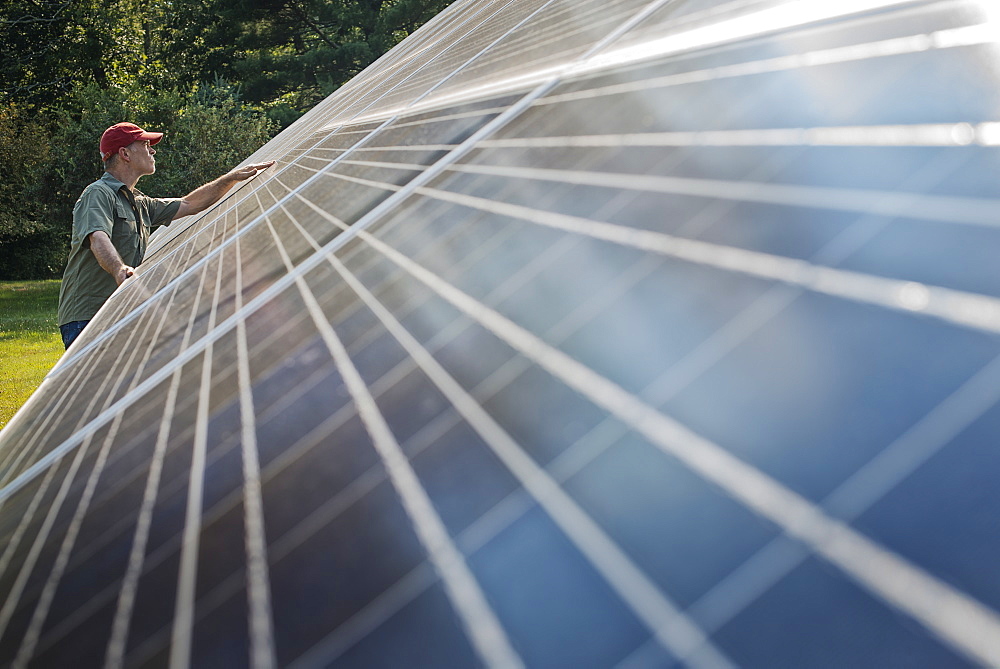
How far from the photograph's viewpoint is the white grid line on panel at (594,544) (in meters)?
0.64

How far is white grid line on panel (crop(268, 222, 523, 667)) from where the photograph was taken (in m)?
0.75

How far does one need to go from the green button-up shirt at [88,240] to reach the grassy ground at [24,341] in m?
3.65

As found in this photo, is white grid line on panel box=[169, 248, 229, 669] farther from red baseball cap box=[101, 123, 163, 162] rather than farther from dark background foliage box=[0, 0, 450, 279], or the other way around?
dark background foliage box=[0, 0, 450, 279]

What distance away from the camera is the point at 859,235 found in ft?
3.24

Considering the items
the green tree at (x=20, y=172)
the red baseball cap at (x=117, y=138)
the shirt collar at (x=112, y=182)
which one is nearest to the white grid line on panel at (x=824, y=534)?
the shirt collar at (x=112, y=182)

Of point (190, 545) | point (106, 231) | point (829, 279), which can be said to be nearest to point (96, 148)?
point (106, 231)

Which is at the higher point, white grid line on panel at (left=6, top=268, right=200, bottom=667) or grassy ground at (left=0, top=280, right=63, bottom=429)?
white grid line on panel at (left=6, top=268, right=200, bottom=667)

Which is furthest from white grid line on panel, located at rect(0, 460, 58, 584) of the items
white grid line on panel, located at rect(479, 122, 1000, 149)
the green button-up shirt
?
the green button-up shirt

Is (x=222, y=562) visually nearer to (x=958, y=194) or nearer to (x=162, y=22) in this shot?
(x=958, y=194)

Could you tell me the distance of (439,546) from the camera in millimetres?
936

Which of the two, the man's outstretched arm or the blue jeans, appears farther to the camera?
the man's outstretched arm

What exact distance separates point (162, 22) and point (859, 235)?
1555 inches

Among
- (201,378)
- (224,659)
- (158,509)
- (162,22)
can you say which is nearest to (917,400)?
(224,659)

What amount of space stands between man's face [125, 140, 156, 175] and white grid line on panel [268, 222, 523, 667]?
233 inches
